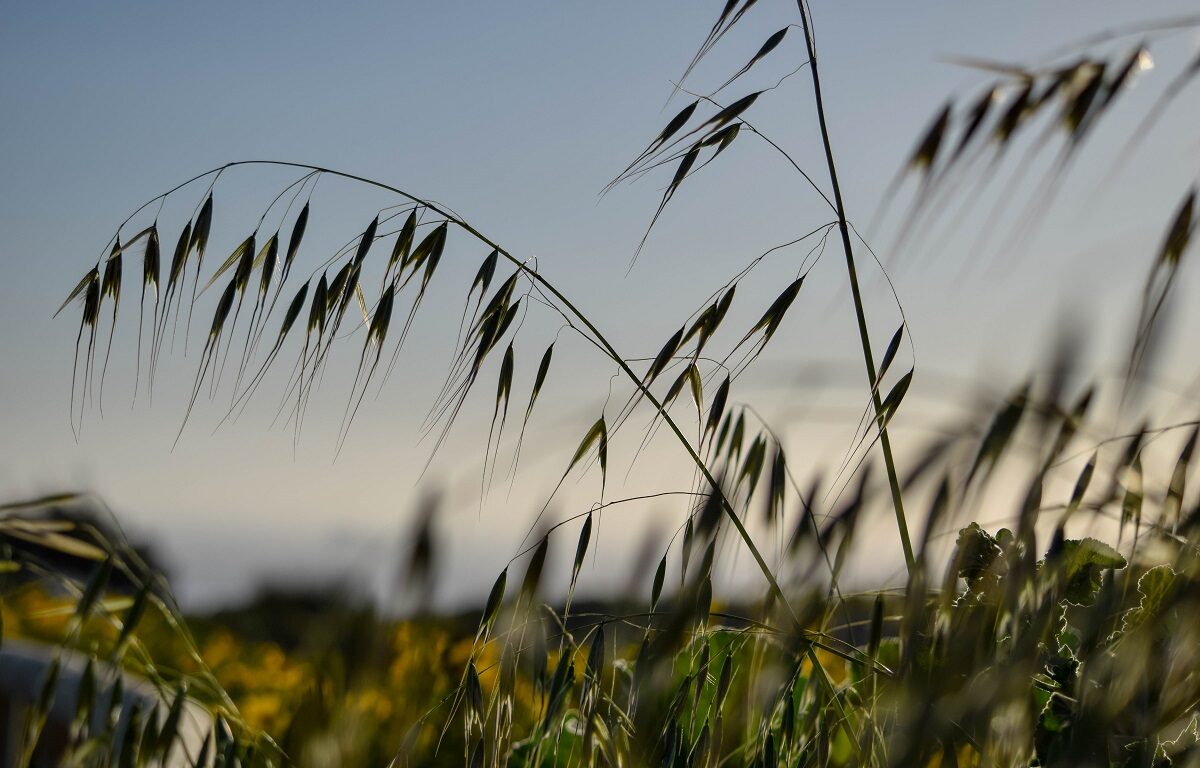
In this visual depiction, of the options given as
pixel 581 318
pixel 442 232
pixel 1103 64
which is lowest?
pixel 581 318

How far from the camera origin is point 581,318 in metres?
1.05

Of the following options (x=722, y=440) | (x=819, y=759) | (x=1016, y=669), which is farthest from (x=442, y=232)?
(x=1016, y=669)

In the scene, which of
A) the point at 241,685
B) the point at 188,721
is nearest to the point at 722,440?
the point at 188,721

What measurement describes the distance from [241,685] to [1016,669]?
144 inches

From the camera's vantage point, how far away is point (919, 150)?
33.9 inches

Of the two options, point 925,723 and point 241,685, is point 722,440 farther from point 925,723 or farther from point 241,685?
point 241,685

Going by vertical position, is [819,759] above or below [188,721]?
above

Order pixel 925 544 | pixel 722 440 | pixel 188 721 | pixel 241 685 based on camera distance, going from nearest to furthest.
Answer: pixel 925 544 → pixel 722 440 → pixel 188 721 → pixel 241 685

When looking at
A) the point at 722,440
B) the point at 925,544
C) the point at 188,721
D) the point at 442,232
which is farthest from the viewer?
the point at 188,721

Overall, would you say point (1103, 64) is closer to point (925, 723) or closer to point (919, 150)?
point (919, 150)

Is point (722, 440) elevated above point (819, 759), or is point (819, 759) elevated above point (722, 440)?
point (722, 440)

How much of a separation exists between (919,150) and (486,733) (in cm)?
70

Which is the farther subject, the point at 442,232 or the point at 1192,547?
the point at 442,232

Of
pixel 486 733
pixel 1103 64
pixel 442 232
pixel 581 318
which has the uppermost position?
pixel 1103 64
